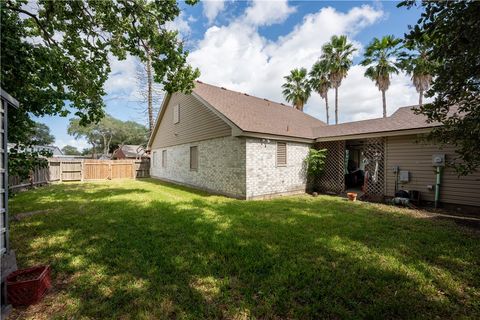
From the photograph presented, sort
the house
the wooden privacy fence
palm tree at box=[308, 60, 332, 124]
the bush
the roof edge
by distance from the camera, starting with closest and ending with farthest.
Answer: the roof edge, the house, the bush, the wooden privacy fence, palm tree at box=[308, 60, 332, 124]

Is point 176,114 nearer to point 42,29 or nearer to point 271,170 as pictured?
point 271,170

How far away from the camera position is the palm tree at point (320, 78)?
2109cm

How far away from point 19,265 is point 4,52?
12.6 feet

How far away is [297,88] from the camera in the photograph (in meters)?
24.1

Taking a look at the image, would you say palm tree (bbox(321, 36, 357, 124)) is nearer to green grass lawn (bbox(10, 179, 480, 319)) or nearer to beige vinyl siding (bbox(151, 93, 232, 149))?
beige vinyl siding (bbox(151, 93, 232, 149))

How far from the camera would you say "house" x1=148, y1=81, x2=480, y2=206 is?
26.9 feet

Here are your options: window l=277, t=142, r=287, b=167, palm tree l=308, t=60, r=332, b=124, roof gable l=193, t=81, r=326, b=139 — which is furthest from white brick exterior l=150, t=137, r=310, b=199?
palm tree l=308, t=60, r=332, b=124

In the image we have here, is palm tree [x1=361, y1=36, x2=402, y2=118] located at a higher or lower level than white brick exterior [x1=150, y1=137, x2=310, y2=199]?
higher

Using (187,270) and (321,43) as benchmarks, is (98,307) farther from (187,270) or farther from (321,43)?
(321,43)

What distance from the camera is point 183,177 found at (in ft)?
44.2

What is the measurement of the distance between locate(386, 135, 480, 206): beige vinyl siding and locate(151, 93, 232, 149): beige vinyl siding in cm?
699

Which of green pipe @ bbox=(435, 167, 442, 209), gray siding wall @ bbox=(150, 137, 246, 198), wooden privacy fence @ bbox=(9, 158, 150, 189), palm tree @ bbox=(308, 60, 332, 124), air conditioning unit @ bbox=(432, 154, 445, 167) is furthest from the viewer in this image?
palm tree @ bbox=(308, 60, 332, 124)

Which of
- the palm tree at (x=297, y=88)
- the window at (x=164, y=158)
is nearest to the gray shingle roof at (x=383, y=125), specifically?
the window at (x=164, y=158)

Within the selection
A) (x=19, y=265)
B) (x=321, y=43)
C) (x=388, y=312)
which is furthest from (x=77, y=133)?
(x=388, y=312)
